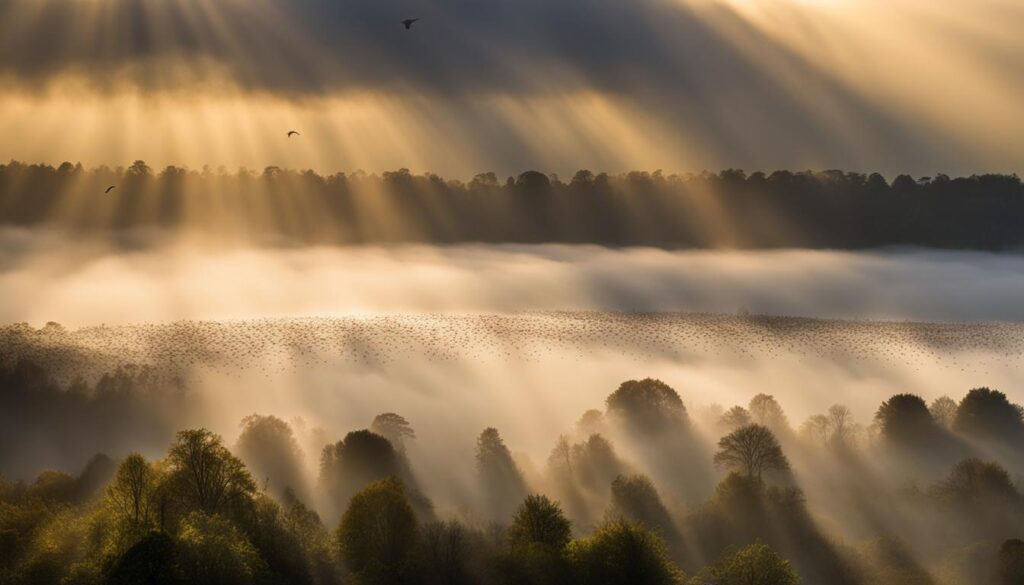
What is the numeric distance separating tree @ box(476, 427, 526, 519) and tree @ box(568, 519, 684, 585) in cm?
2438

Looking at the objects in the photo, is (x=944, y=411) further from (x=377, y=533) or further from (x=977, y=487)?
(x=377, y=533)

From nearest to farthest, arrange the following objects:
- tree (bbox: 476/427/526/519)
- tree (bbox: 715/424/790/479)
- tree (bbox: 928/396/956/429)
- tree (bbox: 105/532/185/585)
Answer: tree (bbox: 105/532/185/585)
tree (bbox: 476/427/526/519)
tree (bbox: 715/424/790/479)
tree (bbox: 928/396/956/429)

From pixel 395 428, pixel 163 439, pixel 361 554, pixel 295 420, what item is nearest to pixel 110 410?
pixel 163 439

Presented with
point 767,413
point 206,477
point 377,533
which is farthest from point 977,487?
point 206,477

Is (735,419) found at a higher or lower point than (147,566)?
lower

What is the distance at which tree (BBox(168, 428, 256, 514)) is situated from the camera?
8950cm

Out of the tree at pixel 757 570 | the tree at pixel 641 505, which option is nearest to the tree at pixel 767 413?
the tree at pixel 641 505

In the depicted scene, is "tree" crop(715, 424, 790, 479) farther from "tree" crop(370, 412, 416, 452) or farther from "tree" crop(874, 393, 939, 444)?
"tree" crop(370, 412, 416, 452)

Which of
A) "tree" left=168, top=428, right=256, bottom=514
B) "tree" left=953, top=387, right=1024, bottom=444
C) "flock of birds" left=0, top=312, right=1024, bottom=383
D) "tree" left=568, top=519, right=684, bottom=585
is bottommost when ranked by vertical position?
"flock of birds" left=0, top=312, right=1024, bottom=383

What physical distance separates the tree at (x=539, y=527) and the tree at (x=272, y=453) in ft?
94.9

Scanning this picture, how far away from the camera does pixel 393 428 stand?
429ft

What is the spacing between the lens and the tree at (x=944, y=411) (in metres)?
134

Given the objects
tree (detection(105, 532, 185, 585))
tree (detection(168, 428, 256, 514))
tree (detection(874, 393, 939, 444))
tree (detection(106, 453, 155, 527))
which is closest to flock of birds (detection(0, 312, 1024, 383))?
tree (detection(874, 393, 939, 444))

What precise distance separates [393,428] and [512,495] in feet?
62.8
